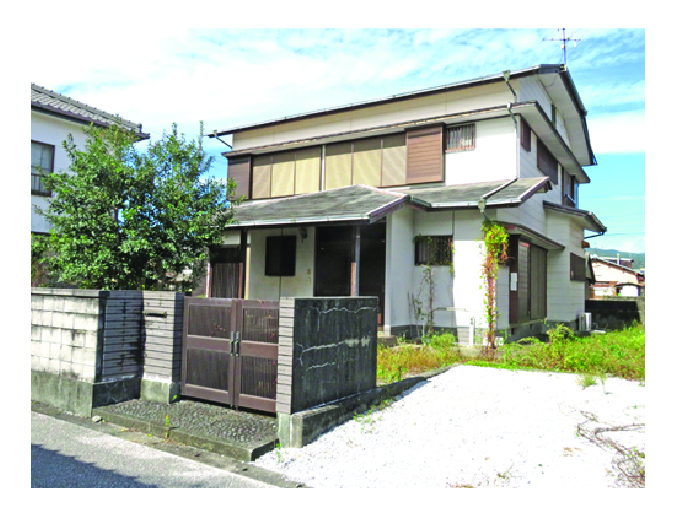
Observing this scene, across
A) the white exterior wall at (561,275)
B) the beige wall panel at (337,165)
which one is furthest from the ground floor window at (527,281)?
the beige wall panel at (337,165)

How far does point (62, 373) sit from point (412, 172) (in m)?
9.72

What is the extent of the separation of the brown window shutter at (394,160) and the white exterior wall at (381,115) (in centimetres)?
82

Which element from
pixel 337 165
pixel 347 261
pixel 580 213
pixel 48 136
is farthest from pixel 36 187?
pixel 580 213

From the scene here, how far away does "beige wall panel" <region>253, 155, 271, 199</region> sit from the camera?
16.5m

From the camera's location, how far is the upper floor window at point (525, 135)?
1247cm

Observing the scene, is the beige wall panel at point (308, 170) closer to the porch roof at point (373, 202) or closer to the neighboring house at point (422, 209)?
the neighboring house at point (422, 209)

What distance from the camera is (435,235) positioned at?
11875 mm

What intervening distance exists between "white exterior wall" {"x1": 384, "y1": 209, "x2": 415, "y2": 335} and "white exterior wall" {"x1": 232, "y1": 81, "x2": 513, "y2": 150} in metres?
3.53

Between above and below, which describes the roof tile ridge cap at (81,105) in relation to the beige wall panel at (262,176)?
above

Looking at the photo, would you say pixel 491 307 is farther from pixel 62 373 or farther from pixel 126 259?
pixel 62 373

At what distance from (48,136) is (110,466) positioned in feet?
41.3

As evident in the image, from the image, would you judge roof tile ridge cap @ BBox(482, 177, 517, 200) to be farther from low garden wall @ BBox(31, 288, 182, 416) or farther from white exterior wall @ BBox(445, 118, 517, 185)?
low garden wall @ BBox(31, 288, 182, 416)

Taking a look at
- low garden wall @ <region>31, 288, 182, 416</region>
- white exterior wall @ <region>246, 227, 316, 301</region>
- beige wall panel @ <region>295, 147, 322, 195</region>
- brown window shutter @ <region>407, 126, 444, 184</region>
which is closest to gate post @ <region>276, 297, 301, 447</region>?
low garden wall @ <region>31, 288, 182, 416</region>
